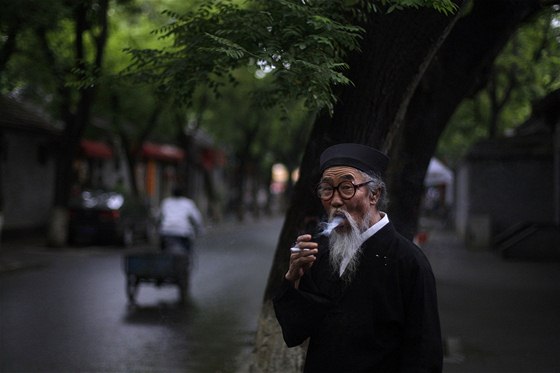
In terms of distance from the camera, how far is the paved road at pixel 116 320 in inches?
316

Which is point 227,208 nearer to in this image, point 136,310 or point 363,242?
point 136,310

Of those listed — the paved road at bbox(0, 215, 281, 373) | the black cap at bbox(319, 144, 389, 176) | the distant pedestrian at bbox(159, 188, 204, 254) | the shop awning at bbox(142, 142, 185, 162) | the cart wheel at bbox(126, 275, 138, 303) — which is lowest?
the paved road at bbox(0, 215, 281, 373)

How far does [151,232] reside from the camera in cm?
2508

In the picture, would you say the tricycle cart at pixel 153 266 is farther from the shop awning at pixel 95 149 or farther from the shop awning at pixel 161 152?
the shop awning at pixel 161 152

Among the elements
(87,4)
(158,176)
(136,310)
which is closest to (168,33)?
(87,4)

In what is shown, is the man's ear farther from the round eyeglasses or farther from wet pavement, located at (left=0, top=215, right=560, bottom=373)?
wet pavement, located at (left=0, top=215, right=560, bottom=373)

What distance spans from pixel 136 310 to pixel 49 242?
34.6 feet

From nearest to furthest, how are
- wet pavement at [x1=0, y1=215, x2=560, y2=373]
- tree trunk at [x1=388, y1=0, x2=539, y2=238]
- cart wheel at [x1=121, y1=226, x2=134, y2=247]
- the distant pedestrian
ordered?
tree trunk at [x1=388, y1=0, x2=539, y2=238], wet pavement at [x1=0, y1=215, x2=560, y2=373], the distant pedestrian, cart wheel at [x1=121, y1=226, x2=134, y2=247]

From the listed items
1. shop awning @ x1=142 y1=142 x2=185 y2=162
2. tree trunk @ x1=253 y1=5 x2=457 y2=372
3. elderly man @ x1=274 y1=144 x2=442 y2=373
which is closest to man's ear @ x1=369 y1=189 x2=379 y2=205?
elderly man @ x1=274 y1=144 x2=442 y2=373

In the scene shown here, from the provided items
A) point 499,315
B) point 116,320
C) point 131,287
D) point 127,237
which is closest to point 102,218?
point 127,237

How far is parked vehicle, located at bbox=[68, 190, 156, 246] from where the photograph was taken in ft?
71.1

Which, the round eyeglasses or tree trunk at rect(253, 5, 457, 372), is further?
tree trunk at rect(253, 5, 457, 372)

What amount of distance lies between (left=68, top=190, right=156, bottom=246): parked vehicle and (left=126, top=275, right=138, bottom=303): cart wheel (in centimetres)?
1002

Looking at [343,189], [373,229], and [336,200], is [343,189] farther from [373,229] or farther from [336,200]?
[373,229]
